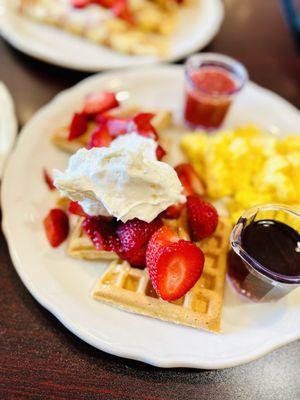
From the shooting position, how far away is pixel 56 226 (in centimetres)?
157

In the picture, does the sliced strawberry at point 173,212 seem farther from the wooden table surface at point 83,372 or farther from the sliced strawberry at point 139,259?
the wooden table surface at point 83,372

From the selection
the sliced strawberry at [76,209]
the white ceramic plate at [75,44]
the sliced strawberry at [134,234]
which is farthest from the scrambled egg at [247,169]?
the white ceramic plate at [75,44]

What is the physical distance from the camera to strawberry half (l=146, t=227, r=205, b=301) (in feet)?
4.28

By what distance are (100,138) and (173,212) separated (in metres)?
0.45

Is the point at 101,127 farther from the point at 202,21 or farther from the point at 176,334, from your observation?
the point at 202,21

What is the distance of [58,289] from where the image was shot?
4.72 feet

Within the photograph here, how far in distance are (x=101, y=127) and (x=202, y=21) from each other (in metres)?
1.18

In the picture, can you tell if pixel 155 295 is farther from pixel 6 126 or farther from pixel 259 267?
pixel 6 126

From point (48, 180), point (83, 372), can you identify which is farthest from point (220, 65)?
point (83, 372)

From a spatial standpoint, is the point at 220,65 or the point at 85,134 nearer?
the point at 85,134

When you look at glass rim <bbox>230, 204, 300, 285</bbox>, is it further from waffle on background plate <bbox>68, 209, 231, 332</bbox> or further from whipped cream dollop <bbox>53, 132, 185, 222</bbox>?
whipped cream dollop <bbox>53, 132, 185, 222</bbox>

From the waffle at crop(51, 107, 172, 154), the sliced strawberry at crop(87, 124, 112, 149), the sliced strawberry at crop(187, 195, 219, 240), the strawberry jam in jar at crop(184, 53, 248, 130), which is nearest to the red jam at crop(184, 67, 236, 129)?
the strawberry jam in jar at crop(184, 53, 248, 130)

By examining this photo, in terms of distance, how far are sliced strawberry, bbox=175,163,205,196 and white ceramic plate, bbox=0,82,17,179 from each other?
2.31 feet

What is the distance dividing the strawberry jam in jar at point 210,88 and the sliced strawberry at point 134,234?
772mm
